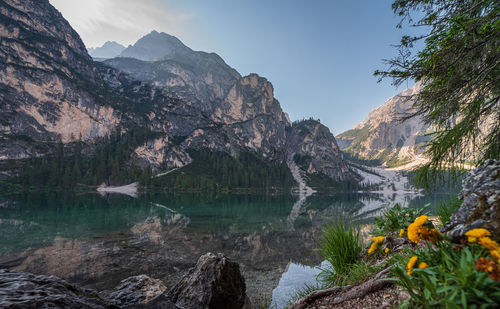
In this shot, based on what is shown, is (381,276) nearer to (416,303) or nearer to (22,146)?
(416,303)

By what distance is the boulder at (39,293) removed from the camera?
107 inches

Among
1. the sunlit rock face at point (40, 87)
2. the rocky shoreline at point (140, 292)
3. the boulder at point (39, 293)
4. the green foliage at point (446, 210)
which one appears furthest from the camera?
the sunlit rock face at point (40, 87)

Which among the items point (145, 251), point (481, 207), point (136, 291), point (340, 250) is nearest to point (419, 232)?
point (481, 207)

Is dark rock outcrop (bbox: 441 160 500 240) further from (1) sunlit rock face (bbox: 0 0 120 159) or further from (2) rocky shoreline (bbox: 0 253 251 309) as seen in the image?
(1) sunlit rock face (bbox: 0 0 120 159)

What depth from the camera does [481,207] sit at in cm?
299

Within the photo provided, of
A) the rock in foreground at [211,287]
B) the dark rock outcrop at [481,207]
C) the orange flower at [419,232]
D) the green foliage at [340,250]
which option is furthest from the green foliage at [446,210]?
the rock in foreground at [211,287]

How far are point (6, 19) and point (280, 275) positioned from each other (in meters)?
271

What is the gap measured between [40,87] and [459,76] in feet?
764

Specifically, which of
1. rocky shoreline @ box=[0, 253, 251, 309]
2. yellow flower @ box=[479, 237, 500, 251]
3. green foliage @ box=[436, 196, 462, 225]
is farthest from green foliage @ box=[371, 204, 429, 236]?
rocky shoreline @ box=[0, 253, 251, 309]

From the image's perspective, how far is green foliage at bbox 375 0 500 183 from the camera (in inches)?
187

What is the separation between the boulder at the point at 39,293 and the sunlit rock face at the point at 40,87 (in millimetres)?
199067

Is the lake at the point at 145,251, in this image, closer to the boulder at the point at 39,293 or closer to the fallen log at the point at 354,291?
the fallen log at the point at 354,291

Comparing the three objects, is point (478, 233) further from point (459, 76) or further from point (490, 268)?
point (459, 76)

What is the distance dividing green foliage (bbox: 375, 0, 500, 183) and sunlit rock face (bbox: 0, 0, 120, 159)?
204257mm
